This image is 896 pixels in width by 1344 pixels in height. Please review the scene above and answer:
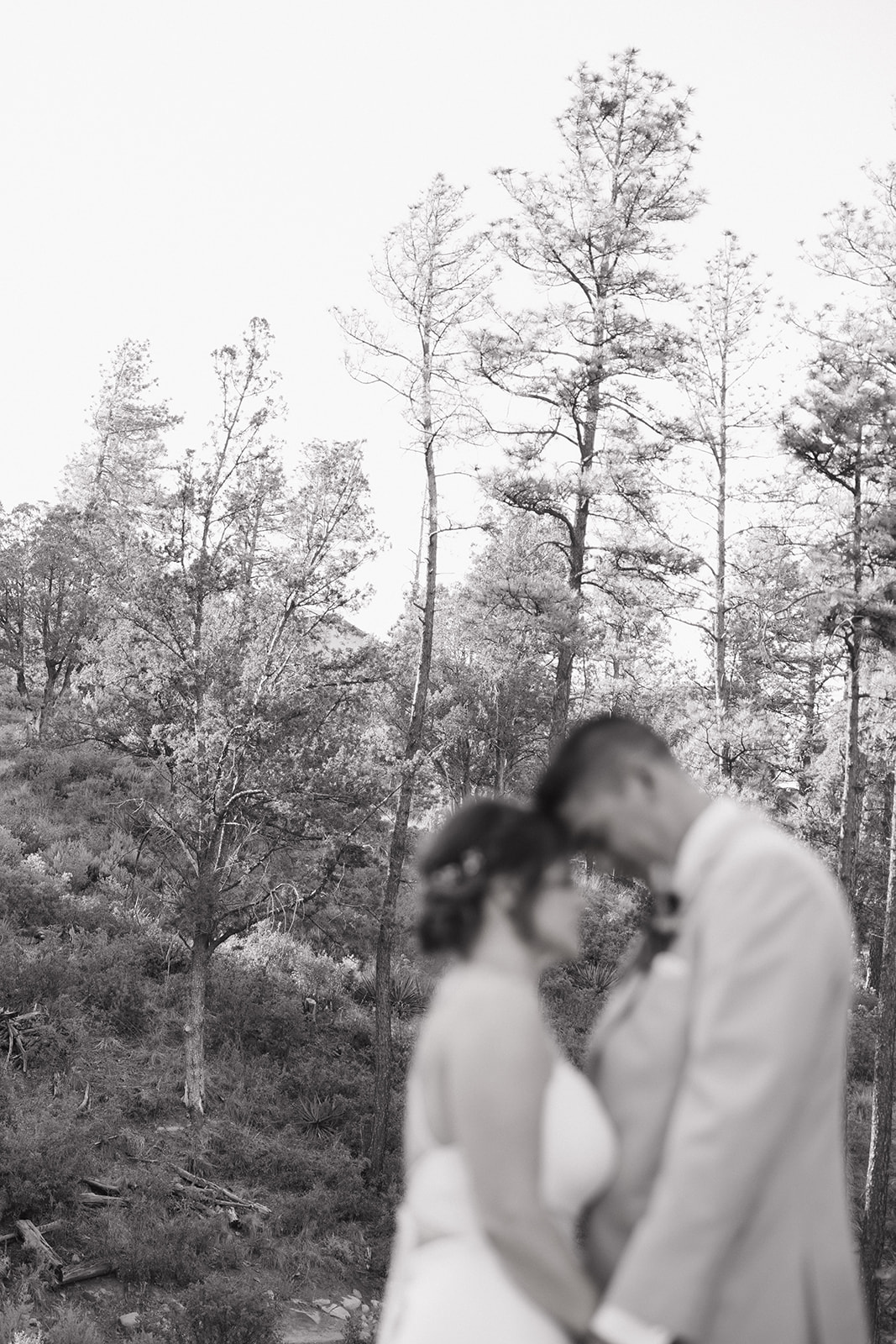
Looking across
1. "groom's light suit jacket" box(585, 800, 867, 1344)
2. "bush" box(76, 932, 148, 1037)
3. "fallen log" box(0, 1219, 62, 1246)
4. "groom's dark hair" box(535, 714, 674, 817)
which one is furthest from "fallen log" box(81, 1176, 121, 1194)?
"groom's dark hair" box(535, 714, 674, 817)

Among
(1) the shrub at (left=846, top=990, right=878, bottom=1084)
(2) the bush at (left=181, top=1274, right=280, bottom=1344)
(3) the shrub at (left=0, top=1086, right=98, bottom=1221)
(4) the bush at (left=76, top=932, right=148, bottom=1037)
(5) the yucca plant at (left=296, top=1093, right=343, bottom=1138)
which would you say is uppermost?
(4) the bush at (left=76, top=932, right=148, bottom=1037)

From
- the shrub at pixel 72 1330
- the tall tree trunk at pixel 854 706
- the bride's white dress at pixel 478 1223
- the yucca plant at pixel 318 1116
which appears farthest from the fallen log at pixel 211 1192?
the bride's white dress at pixel 478 1223

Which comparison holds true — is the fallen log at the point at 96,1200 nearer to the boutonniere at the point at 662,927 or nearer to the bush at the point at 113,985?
the bush at the point at 113,985

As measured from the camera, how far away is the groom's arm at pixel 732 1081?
1.74 m

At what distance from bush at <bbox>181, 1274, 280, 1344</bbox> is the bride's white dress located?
8.09m

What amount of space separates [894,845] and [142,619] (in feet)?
35.6

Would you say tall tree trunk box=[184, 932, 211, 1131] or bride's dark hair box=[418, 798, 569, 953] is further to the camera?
tall tree trunk box=[184, 932, 211, 1131]

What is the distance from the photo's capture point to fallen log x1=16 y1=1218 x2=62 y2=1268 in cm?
982

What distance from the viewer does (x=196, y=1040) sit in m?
14.9

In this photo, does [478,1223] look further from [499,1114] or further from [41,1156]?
[41,1156]

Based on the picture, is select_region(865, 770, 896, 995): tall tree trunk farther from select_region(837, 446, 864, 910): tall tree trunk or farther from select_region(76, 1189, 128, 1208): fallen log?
select_region(76, 1189, 128, 1208): fallen log

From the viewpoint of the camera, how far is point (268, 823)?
14.9 metres

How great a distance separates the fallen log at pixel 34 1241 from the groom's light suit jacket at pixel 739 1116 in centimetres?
966

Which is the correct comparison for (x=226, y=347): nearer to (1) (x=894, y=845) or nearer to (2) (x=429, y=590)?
(2) (x=429, y=590)
